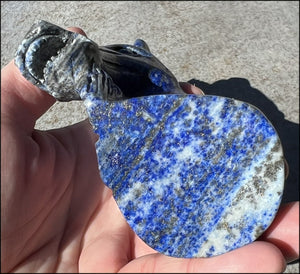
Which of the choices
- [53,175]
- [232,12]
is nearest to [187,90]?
[53,175]

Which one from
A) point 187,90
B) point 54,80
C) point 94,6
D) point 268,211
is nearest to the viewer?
point 268,211

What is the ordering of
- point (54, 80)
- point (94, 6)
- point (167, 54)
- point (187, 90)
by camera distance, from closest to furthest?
point (54, 80)
point (187, 90)
point (167, 54)
point (94, 6)

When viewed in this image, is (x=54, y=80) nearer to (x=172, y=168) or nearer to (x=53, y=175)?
(x=53, y=175)

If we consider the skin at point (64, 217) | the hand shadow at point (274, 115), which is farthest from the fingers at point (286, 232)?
the hand shadow at point (274, 115)

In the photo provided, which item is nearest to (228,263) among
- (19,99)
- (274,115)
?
(19,99)

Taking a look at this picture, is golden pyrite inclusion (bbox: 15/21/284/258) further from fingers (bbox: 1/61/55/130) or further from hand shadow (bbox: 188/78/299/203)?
hand shadow (bbox: 188/78/299/203)

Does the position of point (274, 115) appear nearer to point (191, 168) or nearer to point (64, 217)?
point (191, 168)

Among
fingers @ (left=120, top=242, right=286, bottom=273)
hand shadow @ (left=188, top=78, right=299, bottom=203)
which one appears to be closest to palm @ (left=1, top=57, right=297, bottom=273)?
fingers @ (left=120, top=242, right=286, bottom=273)
